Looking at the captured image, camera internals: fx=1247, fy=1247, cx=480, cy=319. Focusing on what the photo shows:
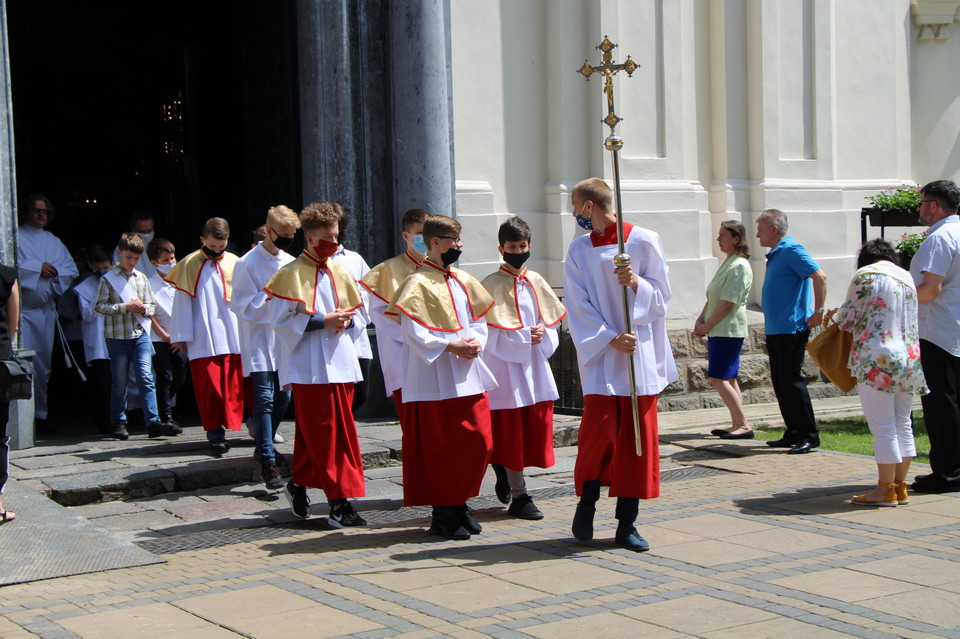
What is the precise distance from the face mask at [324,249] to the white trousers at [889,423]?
3.21 m

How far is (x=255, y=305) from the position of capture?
7652mm

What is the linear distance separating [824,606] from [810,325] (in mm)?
4393

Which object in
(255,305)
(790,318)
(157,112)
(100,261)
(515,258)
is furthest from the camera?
(157,112)

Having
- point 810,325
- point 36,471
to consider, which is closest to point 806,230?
point 810,325

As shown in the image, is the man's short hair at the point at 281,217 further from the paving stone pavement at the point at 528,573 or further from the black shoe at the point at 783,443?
the black shoe at the point at 783,443

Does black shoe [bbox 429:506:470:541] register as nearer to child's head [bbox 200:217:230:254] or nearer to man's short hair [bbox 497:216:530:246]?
man's short hair [bbox 497:216:530:246]

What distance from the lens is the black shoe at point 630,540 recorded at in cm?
626

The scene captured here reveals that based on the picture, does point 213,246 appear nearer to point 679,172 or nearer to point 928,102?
point 679,172

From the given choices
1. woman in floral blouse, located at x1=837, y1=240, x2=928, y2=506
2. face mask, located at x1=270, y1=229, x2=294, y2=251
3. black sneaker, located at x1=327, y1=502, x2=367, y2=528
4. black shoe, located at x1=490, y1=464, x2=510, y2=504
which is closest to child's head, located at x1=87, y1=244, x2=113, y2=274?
face mask, located at x1=270, y1=229, x2=294, y2=251

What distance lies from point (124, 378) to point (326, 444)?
3342 millimetres

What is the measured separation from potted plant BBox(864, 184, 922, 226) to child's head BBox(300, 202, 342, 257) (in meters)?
6.35

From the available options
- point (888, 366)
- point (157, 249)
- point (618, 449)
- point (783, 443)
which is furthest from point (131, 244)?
point (888, 366)

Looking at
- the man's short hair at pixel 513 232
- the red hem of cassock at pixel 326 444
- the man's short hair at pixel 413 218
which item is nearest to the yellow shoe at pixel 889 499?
the man's short hair at pixel 513 232

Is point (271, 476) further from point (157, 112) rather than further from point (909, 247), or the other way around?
point (157, 112)
